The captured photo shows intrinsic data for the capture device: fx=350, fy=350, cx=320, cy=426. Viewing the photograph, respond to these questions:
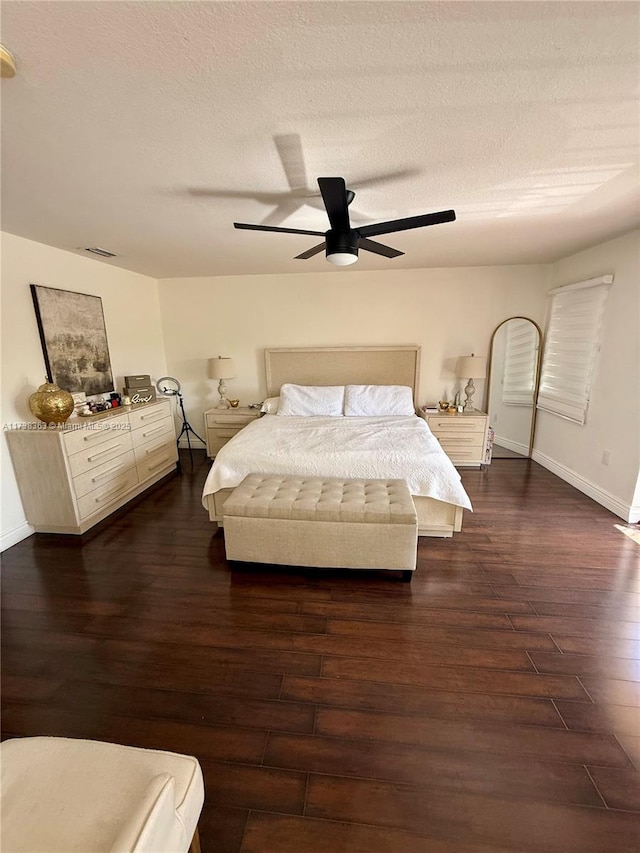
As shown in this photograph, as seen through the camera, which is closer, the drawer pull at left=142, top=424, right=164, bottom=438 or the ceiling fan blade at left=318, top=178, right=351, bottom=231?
the ceiling fan blade at left=318, top=178, right=351, bottom=231

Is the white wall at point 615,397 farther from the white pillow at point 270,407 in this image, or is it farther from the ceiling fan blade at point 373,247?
the white pillow at point 270,407

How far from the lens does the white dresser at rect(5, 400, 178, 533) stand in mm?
2746

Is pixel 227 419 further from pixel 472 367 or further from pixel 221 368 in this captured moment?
pixel 472 367

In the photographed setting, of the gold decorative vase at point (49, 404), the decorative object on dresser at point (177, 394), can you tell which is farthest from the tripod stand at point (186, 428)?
the gold decorative vase at point (49, 404)

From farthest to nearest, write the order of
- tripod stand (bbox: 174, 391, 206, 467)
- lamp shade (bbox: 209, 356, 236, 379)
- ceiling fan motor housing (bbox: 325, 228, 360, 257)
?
1. tripod stand (bbox: 174, 391, 206, 467)
2. lamp shade (bbox: 209, 356, 236, 379)
3. ceiling fan motor housing (bbox: 325, 228, 360, 257)

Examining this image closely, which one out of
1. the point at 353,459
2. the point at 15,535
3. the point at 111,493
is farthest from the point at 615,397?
the point at 15,535

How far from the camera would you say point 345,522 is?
2.24 m

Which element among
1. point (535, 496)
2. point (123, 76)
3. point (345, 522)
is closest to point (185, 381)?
point (345, 522)

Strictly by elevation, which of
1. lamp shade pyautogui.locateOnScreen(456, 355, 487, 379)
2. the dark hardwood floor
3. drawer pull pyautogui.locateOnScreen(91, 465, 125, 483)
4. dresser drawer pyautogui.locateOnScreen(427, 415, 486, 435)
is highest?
lamp shade pyautogui.locateOnScreen(456, 355, 487, 379)

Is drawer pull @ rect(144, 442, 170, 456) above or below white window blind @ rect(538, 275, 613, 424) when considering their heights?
below

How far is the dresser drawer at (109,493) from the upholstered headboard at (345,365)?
211 cm

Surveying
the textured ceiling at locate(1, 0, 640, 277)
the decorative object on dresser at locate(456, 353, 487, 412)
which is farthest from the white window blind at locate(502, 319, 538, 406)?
the textured ceiling at locate(1, 0, 640, 277)

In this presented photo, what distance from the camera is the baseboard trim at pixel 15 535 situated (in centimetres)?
274

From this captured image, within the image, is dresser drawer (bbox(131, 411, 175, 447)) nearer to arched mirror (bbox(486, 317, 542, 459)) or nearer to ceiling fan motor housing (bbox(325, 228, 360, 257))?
ceiling fan motor housing (bbox(325, 228, 360, 257))
